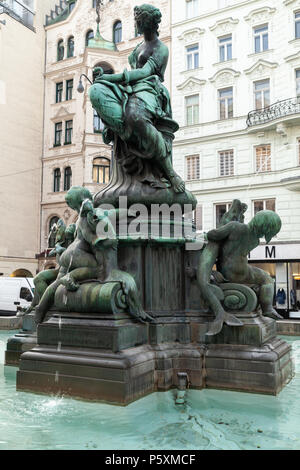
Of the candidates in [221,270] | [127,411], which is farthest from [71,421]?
[221,270]

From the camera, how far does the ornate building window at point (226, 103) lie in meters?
22.8

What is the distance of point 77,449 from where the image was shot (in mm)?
2816

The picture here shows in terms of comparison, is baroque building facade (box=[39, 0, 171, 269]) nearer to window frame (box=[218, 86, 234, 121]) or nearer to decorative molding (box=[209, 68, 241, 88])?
decorative molding (box=[209, 68, 241, 88])

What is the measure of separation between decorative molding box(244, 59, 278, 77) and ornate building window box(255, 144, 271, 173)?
376cm

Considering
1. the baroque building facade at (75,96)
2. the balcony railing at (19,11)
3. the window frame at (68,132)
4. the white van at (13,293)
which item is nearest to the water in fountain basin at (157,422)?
the white van at (13,293)

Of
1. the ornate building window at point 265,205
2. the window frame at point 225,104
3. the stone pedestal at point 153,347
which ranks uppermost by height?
the window frame at point 225,104

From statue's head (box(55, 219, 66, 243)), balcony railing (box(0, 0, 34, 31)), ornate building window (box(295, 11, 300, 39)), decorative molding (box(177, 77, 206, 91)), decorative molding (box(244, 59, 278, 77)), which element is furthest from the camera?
balcony railing (box(0, 0, 34, 31))

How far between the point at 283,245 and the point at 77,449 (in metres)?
18.5

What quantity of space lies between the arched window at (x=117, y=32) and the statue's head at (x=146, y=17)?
1051 inches

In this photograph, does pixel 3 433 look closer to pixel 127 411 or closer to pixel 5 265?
pixel 127 411

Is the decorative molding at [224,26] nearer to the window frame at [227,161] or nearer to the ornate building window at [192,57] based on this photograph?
the ornate building window at [192,57]

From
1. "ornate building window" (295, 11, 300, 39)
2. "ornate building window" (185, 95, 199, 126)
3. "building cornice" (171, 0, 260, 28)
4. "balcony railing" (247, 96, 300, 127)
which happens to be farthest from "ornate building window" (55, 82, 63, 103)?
"ornate building window" (295, 11, 300, 39)

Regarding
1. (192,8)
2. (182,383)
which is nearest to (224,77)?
(192,8)

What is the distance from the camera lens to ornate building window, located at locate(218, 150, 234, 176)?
2241 centimetres
